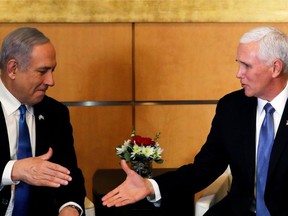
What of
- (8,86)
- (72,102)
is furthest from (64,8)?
(8,86)

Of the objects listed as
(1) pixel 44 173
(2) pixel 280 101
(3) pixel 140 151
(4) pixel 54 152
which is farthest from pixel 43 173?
(2) pixel 280 101

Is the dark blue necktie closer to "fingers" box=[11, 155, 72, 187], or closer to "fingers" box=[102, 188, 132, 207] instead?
"fingers" box=[11, 155, 72, 187]

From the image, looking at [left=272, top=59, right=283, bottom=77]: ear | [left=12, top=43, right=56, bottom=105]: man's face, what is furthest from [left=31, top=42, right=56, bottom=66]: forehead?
[left=272, top=59, right=283, bottom=77]: ear

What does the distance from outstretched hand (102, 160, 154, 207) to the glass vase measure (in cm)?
51

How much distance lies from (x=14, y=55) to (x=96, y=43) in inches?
59.7

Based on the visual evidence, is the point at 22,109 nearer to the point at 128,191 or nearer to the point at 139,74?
the point at 128,191

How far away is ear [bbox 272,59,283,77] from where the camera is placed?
11.6ft

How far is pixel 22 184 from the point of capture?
351 cm

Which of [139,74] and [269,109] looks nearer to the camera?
[269,109]

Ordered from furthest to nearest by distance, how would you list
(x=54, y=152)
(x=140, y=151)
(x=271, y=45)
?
(x=140, y=151)
(x=54, y=152)
(x=271, y=45)

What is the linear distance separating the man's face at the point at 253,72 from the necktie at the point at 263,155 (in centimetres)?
12

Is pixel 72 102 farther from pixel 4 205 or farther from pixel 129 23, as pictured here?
pixel 4 205

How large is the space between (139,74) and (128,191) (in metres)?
1.69

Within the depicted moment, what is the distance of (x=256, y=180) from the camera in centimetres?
363
